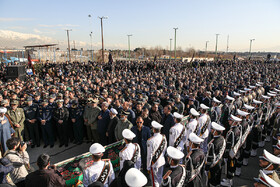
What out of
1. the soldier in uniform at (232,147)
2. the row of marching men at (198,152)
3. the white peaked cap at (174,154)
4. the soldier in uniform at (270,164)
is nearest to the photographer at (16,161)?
the row of marching men at (198,152)

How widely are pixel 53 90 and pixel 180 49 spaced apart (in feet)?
371

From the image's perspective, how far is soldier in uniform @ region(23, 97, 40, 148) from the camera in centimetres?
675

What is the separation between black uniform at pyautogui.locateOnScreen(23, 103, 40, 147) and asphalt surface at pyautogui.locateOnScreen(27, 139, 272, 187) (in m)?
0.35

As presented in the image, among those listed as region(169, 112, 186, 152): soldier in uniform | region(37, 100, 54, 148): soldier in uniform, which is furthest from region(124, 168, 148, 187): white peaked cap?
region(37, 100, 54, 148): soldier in uniform

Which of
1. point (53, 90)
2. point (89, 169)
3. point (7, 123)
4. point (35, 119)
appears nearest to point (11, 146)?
point (89, 169)

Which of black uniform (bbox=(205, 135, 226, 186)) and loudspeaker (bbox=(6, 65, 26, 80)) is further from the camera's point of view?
loudspeaker (bbox=(6, 65, 26, 80))

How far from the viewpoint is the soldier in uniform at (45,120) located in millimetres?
6707

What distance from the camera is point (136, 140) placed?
4758 mm

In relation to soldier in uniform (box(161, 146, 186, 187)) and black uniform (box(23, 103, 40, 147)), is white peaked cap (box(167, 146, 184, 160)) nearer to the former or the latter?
soldier in uniform (box(161, 146, 186, 187))

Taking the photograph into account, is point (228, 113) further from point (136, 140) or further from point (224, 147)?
point (136, 140)

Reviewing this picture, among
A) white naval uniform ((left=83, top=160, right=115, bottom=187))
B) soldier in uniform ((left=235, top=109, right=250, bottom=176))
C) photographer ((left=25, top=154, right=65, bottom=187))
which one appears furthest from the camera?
soldier in uniform ((left=235, top=109, right=250, bottom=176))

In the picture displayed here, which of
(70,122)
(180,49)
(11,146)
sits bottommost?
(70,122)

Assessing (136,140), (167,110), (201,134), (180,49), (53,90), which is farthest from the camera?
(180,49)

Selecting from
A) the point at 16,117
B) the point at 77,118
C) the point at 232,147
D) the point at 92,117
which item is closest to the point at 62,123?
the point at 77,118
